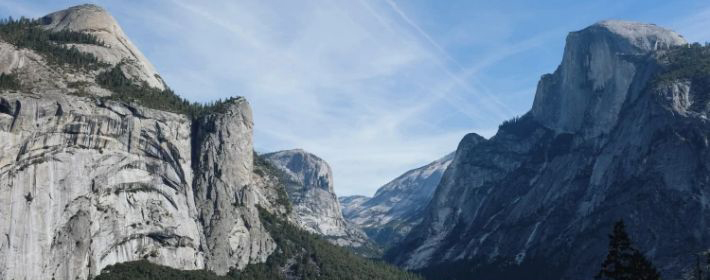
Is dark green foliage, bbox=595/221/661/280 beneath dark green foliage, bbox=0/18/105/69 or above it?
beneath

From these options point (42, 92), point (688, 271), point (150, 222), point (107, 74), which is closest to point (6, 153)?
point (42, 92)

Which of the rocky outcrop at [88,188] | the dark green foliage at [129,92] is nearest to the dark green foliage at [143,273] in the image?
the rocky outcrop at [88,188]

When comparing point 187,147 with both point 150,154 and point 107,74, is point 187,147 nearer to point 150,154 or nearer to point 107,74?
point 150,154

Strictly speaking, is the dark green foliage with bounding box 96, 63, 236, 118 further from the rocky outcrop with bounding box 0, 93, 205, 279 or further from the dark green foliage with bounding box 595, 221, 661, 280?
the dark green foliage with bounding box 595, 221, 661, 280

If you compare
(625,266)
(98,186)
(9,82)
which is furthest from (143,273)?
(625,266)

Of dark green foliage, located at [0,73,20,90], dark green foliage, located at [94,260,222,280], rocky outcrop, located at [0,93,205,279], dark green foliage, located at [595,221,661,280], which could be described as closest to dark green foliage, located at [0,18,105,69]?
dark green foliage, located at [0,73,20,90]

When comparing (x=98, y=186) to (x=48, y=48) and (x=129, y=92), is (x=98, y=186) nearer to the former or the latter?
(x=129, y=92)

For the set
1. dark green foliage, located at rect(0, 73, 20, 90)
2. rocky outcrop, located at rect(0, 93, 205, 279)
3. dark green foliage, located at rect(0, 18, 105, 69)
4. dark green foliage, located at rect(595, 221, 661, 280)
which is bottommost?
dark green foliage, located at rect(595, 221, 661, 280)
